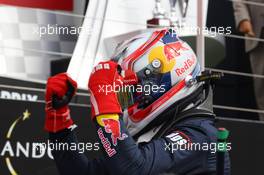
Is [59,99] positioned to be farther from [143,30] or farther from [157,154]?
[143,30]

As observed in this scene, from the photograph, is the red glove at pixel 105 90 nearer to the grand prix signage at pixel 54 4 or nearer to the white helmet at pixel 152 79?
the white helmet at pixel 152 79

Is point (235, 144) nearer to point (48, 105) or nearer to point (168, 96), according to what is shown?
point (168, 96)

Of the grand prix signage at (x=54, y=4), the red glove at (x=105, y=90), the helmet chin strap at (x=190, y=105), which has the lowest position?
the helmet chin strap at (x=190, y=105)

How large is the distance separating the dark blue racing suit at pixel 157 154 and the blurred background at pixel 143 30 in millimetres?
597

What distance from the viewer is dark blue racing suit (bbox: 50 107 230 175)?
1.57m

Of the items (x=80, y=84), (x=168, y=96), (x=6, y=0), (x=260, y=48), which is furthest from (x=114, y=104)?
(x=6, y=0)

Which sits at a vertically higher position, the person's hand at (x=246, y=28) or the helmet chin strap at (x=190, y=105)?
the person's hand at (x=246, y=28)

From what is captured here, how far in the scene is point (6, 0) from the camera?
321 centimetres

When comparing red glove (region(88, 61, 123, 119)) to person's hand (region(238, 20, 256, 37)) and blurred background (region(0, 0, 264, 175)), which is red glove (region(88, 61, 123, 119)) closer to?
blurred background (region(0, 0, 264, 175))

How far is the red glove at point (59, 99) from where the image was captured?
167cm

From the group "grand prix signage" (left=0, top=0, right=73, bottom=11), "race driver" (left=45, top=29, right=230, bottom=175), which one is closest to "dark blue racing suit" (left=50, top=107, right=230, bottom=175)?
"race driver" (left=45, top=29, right=230, bottom=175)

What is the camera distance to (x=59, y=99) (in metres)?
1.69

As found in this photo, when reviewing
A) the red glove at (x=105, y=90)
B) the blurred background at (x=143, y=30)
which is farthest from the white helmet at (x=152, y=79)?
the blurred background at (x=143, y=30)

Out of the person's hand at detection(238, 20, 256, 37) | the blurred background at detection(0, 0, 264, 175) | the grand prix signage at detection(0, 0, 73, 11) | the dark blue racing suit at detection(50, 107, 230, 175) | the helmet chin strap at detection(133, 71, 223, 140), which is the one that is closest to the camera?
the dark blue racing suit at detection(50, 107, 230, 175)
